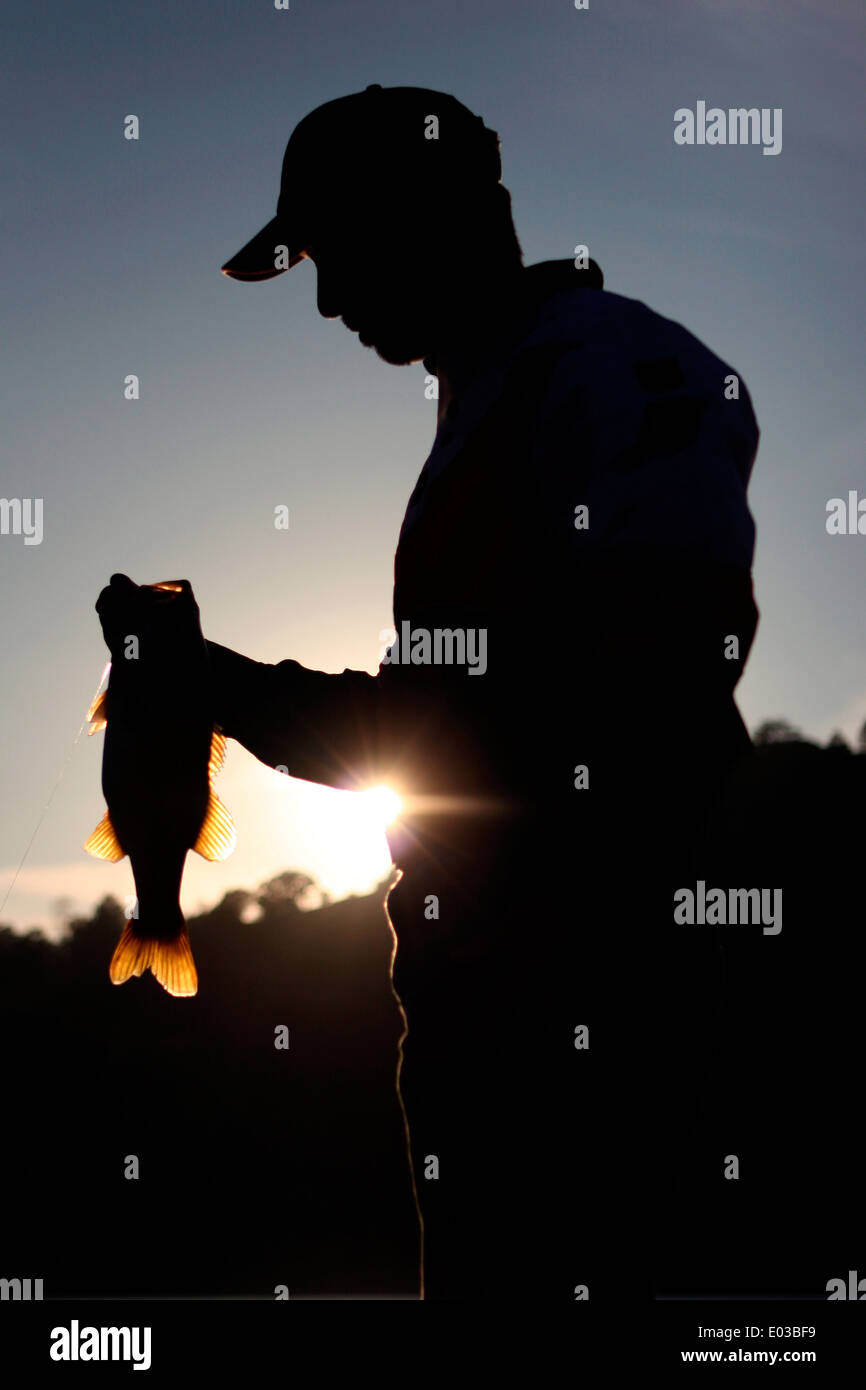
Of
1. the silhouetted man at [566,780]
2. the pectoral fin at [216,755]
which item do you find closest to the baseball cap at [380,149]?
the silhouetted man at [566,780]

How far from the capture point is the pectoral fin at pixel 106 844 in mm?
3001

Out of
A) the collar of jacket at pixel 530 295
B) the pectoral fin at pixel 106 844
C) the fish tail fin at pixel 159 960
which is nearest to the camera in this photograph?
the collar of jacket at pixel 530 295

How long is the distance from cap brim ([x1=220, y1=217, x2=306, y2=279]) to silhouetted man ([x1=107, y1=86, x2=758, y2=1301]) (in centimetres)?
74

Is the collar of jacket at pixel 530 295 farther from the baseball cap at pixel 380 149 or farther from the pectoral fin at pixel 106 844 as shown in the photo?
the pectoral fin at pixel 106 844

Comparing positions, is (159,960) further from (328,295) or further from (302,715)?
(328,295)

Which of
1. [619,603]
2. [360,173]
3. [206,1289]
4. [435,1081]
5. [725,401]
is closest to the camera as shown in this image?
[619,603]

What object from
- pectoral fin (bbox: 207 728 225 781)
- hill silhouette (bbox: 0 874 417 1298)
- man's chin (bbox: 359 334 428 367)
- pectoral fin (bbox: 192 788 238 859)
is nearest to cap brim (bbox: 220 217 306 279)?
man's chin (bbox: 359 334 428 367)

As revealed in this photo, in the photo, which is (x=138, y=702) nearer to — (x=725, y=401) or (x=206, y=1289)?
(x=725, y=401)

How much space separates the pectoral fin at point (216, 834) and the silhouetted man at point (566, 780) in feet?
3.58

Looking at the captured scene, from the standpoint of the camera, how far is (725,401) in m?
1.74

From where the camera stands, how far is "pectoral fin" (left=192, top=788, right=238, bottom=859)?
301 centimetres

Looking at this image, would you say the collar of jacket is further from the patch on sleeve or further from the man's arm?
the man's arm
